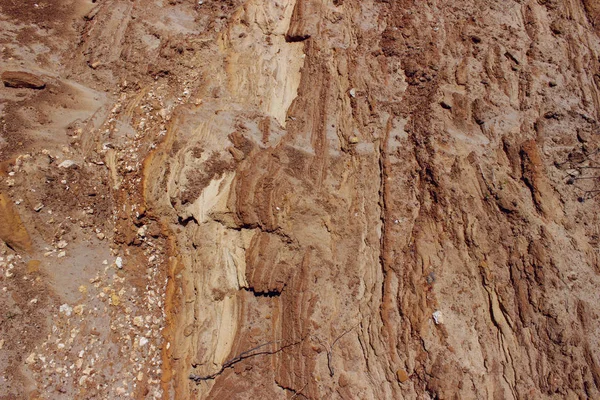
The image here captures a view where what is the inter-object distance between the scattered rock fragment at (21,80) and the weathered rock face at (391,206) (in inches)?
88.1

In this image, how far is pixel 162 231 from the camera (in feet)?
17.7

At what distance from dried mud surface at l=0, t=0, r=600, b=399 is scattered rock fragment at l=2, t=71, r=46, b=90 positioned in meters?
0.03

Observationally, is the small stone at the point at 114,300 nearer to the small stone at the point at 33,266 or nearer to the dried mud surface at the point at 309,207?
the dried mud surface at the point at 309,207

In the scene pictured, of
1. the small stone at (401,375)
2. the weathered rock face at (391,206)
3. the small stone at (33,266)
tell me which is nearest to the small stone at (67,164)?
the weathered rock face at (391,206)

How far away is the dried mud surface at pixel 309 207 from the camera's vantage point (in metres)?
4.68

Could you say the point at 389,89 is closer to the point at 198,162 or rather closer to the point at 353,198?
the point at 353,198

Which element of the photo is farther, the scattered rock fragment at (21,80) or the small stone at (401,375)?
the scattered rock fragment at (21,80)

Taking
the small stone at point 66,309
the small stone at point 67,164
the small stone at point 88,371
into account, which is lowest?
the small stone at point 88,371

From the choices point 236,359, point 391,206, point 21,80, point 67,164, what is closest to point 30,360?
point 236,359

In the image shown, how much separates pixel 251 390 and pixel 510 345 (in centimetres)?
295

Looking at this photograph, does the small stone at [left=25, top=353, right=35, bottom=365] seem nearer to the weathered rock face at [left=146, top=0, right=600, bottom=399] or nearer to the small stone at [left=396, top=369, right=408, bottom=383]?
the weathered rock face at [left=146, top=0, right=600, bottom=399]

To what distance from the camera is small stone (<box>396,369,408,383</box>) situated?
180 inches

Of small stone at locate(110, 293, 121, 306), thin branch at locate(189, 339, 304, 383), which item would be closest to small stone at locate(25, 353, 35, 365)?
small stone at locate(110, 293, 121, 306)

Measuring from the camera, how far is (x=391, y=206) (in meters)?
5.38
